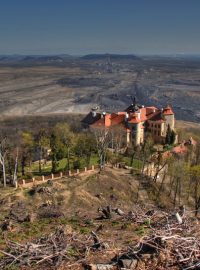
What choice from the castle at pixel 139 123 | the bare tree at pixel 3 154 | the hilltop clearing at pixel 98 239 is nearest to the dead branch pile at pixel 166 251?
the hilltop clearing at pixel 98 239

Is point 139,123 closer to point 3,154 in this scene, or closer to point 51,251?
point 3,154

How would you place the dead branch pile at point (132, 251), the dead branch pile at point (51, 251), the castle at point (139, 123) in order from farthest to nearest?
the castle at point (139, 123), the dead branch pile at point (51, 251), the dead branch pile at point (132, 251)

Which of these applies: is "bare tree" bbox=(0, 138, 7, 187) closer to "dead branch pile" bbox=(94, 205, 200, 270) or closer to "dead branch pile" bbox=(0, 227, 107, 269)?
"dead branch pile" bbox=(0, 227, 107, 269)

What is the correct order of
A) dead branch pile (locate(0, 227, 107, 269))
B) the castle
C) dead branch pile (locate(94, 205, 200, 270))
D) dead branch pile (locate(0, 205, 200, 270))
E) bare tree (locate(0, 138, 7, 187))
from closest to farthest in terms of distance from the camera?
1. dead branch pile (locate(94, 205, 200, 270))
2. dead branch pile (locate(0, 205, 200, 270))
3. dead branch pile (locate(0, 227, 107, 269))
4. bare tree (locate(0, 138, 7, 187))
5. the castle

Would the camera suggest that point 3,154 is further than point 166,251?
Yes

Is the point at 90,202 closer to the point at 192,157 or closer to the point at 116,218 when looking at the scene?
the point at 116,218

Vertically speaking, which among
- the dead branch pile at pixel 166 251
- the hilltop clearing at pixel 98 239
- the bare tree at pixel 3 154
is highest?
the dead branch pile at pixel 166 251

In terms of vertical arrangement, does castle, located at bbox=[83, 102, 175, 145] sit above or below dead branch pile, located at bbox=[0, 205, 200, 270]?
below

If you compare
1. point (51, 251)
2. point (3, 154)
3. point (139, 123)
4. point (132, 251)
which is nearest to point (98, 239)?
point (132, 251)

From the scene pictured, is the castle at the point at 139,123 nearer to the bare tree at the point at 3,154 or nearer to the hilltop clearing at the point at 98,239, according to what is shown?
the bare tree at the point at 3,154

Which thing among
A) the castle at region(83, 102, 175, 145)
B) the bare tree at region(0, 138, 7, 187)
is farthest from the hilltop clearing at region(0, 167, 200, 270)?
the castle at region(83, 102, 175, 145)
